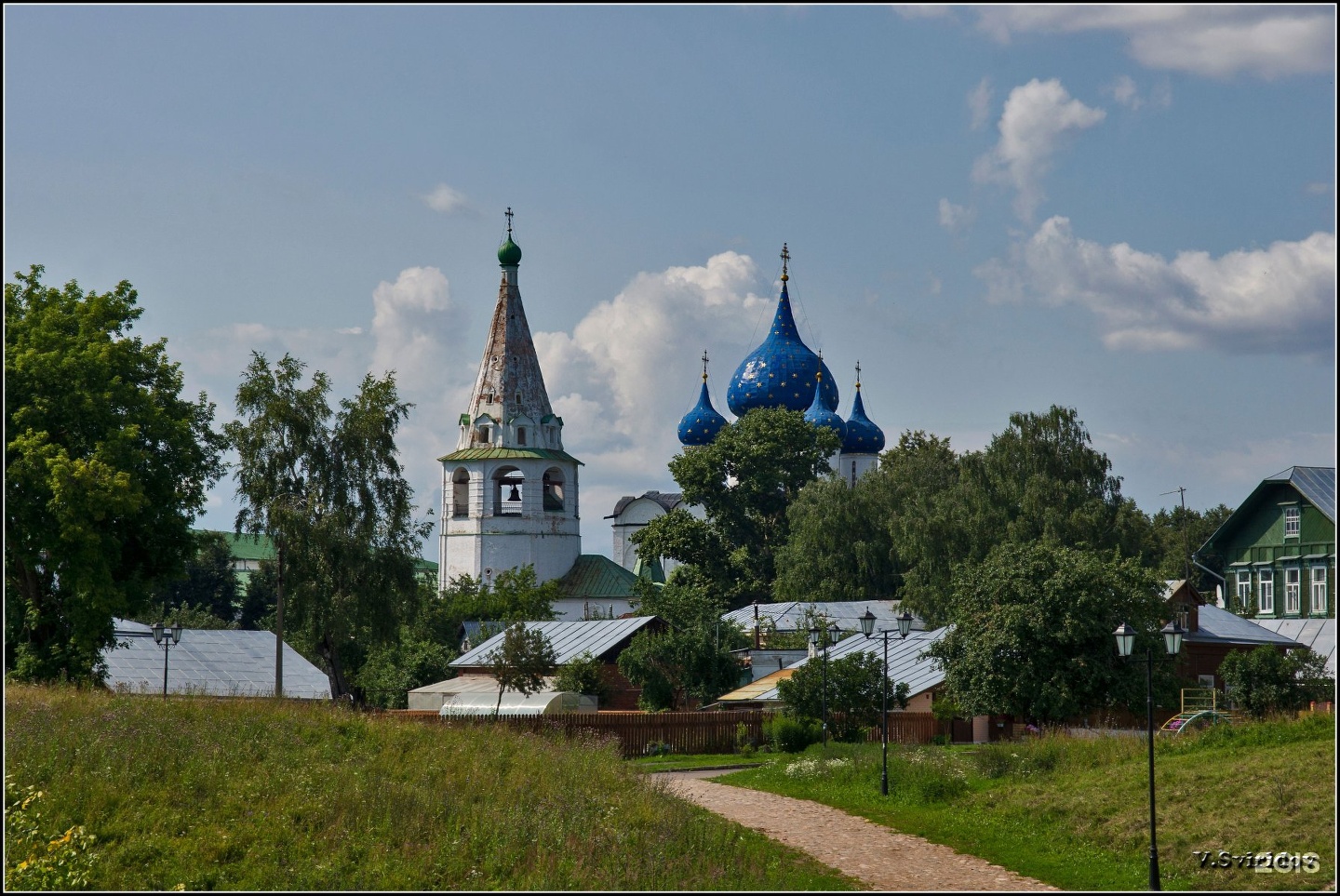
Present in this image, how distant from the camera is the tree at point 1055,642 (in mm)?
29984

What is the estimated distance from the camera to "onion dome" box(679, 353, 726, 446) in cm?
8438

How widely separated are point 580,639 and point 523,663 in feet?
16.4

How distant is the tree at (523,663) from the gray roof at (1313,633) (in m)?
18.8

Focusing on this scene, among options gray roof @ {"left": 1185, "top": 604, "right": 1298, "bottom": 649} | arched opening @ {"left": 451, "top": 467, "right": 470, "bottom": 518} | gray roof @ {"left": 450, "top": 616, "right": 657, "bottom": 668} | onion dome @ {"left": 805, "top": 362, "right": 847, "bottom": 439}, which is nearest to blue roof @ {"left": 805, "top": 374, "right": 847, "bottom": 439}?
onion dome @ {"left": 805, "top": 362, "right": 847, "bottom": 439}

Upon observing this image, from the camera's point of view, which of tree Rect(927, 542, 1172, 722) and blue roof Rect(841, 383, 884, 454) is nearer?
tree Rect(927, 542, 1172, 722)

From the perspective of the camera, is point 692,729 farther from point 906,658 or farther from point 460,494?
point 460,494

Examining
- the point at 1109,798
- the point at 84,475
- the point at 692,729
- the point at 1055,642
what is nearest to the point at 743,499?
the point at 692,729

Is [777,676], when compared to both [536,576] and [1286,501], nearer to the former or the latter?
[1286,501]

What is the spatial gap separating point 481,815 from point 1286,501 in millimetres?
37405

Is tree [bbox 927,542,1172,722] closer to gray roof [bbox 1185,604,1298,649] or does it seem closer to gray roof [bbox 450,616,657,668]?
gray roof [bbox 1185,604,1298,649]

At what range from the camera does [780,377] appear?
3177 inches

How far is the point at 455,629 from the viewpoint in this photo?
60.1 m

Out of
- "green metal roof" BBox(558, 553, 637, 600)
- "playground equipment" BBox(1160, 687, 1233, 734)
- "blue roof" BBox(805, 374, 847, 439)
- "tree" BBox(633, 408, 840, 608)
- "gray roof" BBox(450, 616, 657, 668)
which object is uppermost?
"blue roof" BBox(805, 374, 847, 439)

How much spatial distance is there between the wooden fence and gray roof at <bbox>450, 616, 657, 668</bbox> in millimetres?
9051
